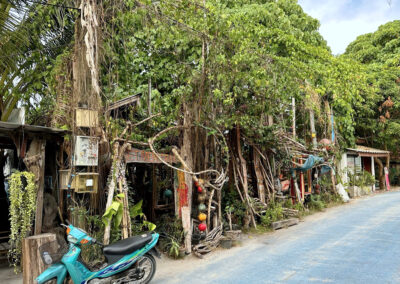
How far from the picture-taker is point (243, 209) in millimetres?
9078

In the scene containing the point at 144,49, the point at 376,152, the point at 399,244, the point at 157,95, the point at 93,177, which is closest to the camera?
the point at 93,177

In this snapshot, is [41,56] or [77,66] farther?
[41,56]

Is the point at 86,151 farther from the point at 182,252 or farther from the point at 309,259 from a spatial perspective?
the point at 309,259

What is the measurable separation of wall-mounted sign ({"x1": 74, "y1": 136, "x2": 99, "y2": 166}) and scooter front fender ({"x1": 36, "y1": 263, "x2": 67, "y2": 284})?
189cm

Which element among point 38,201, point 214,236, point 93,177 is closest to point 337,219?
point 214,236

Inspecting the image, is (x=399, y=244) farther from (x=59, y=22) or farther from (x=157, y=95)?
(x=59, y=22)

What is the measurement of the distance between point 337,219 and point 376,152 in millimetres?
10936

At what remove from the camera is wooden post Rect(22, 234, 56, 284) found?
4.74 meters

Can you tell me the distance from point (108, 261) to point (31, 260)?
3.94ft

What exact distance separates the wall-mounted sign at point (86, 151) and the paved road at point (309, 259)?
2.41 meters

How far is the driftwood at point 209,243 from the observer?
6734 mm

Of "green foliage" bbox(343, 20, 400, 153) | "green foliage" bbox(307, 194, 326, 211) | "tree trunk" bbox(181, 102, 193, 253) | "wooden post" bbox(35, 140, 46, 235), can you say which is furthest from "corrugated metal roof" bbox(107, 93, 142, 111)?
"green foliage" bbox(343, 20, 400, 153)

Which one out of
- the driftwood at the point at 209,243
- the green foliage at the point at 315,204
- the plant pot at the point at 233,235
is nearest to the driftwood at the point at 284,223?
the plant pot at the point at 233,235

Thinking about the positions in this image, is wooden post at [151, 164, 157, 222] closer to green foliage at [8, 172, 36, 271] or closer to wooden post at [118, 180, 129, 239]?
wooden post at [118, 180, 129, 239]
